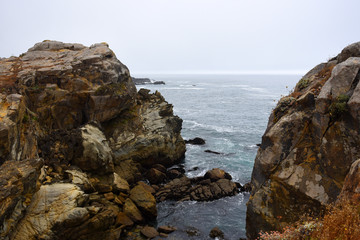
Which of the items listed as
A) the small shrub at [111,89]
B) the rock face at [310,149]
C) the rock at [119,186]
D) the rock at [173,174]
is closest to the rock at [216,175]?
the rock at [173,174]

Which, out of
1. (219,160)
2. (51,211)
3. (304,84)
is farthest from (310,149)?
(219,160)

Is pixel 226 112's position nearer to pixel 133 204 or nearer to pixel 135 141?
pixel 135 141

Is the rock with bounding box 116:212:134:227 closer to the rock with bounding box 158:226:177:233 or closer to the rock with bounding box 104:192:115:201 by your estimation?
the rock with bounding box 104:192:115:201

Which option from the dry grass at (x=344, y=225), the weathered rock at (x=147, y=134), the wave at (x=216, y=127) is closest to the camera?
the dry grass at (x=344, y=225)

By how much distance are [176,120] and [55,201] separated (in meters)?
25.6

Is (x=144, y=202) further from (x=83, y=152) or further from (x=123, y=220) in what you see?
(x=83, y=152)

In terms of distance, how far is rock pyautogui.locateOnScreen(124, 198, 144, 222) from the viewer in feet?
70.2

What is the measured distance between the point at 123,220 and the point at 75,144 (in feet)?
26.8

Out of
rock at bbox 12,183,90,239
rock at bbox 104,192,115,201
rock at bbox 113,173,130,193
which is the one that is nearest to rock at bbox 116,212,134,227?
rock at bbox 104,192,115,201

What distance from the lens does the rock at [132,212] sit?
70.2 ft

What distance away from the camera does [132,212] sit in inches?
851

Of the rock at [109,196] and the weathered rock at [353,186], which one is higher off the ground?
the weathered rock at [353,186]

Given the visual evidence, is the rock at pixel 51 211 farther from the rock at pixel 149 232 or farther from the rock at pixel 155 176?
the rock at pixel 155 176

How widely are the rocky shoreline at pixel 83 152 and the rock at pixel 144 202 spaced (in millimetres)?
96
